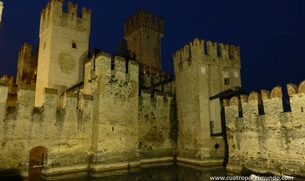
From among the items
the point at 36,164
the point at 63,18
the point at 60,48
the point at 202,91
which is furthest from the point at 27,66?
the point at 202,91

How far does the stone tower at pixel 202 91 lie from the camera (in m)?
16.3

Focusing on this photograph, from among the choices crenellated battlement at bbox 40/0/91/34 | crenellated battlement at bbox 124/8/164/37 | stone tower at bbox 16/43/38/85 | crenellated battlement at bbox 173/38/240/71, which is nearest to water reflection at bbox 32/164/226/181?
crenellated battlement at bbox 173/38/240/71

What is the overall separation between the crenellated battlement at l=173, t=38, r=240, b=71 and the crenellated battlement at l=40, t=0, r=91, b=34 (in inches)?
380

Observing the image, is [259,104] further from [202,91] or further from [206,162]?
[206,162]

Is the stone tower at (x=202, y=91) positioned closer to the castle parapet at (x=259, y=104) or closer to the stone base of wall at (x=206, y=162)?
the stone base of wall at (x=206, y=162)

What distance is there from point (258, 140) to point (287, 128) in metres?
1.93

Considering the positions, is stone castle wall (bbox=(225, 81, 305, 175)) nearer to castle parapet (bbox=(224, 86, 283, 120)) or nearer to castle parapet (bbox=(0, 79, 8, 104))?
castle parapet (bbox=(224, 86, 283, 120))

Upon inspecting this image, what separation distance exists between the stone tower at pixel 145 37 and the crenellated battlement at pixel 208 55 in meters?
14.5

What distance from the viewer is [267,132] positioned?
12359 mm

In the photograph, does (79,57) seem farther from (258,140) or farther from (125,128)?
(258,140)

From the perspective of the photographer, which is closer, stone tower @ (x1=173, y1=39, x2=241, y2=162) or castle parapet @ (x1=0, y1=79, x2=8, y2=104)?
castle parapet @ (x1=0, y1=79, x2=8, y2=104)

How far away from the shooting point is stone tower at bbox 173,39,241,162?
16.3 metres

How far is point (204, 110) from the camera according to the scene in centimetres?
1658

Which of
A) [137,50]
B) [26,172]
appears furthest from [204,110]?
[137,50]
